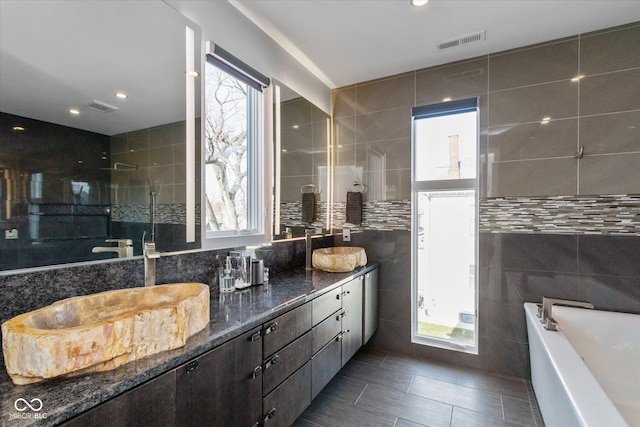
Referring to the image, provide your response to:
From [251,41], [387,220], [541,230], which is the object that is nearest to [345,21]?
[251,41]

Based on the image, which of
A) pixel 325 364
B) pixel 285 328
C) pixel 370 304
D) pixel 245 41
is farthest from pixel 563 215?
pixel 245 41

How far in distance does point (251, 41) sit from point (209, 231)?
136 centimetres

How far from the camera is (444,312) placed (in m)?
2.85

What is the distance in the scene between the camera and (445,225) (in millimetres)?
2857

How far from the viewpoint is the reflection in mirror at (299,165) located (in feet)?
7.98

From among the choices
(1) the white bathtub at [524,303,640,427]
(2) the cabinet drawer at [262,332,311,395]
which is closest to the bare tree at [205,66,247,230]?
(2) the cabinet drawer at [262,332,311,395]

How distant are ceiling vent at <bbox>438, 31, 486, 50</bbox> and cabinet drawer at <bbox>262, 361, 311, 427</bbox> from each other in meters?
2.59

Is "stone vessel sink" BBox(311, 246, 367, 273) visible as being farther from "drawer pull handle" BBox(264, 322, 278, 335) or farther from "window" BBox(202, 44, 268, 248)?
"drawer pull handle" BBox(264, 322, 278, 335)

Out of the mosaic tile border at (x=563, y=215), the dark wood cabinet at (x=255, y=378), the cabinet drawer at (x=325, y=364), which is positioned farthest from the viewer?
the mosaic tile border at (x=563, y=215)

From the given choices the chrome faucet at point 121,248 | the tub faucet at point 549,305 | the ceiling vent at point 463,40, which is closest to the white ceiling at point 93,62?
the chrome faucet at point 121,248

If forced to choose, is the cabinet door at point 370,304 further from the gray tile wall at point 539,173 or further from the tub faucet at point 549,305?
the tub faucet at point 549,305

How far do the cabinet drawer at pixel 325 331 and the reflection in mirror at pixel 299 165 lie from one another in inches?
31.2

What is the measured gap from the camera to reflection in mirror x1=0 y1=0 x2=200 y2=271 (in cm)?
108

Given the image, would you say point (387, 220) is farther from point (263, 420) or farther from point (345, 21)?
point (263, 420)
